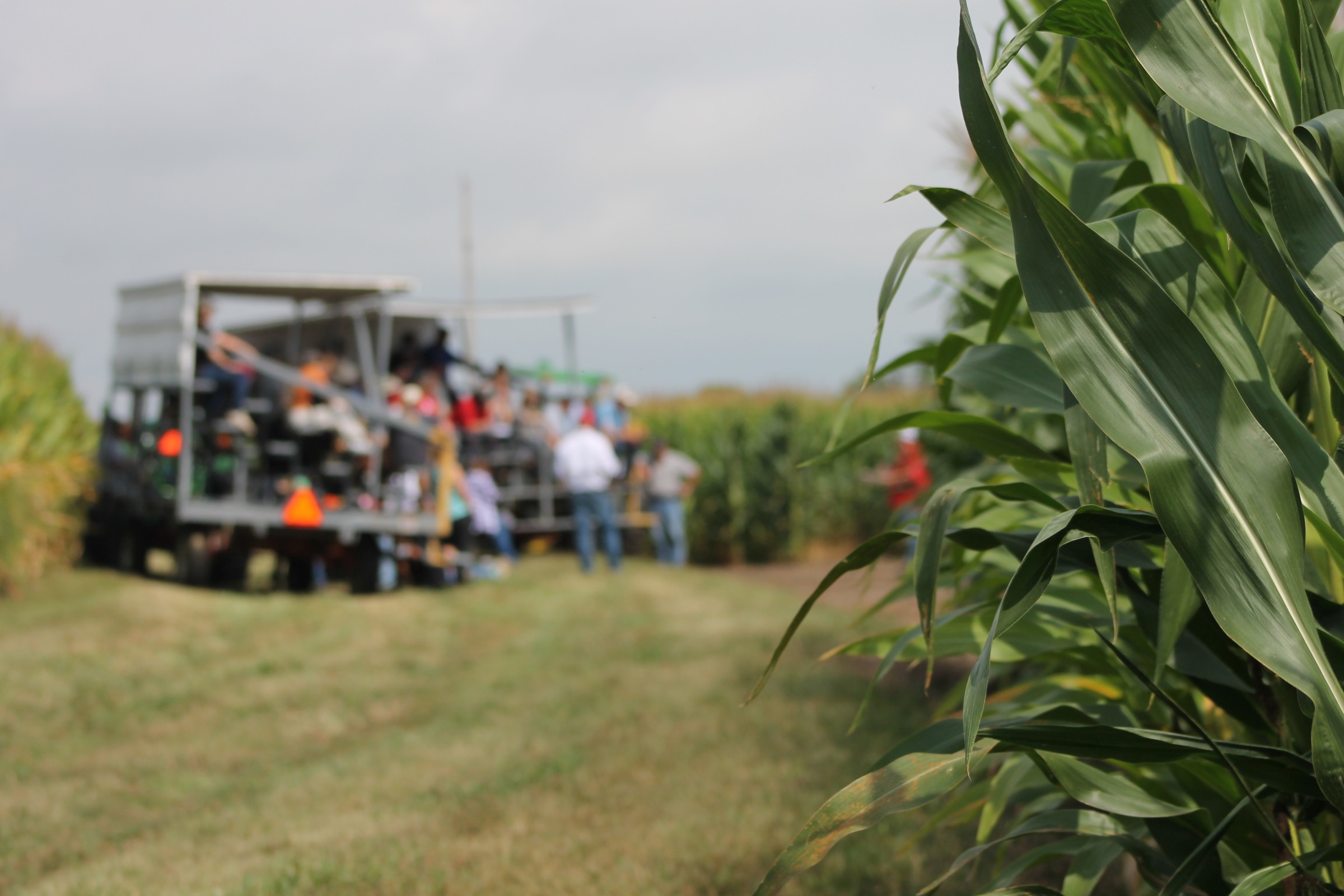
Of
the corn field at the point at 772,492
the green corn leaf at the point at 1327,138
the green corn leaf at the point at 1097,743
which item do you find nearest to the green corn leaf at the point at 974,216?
the green corn leaf at the point at 1327,138

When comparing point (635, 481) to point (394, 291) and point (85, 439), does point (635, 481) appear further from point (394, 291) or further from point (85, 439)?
point (85, 439)

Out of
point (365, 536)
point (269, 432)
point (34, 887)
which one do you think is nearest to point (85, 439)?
point (269, 432)

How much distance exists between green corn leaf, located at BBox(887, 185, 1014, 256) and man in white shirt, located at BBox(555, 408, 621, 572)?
36.1ft

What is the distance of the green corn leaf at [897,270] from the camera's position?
1485 millimetres

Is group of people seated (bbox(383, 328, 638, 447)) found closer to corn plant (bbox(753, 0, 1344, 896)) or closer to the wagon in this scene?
the wagon

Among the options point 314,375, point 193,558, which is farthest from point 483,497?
point 193,558

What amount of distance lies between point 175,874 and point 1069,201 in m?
3.46

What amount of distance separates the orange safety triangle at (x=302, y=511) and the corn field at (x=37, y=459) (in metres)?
2.08

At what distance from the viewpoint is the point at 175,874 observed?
351 cm

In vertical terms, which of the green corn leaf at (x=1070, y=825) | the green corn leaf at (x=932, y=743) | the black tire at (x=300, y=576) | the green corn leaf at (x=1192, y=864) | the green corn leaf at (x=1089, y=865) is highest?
the green corn leaf at (x=932, y=743)

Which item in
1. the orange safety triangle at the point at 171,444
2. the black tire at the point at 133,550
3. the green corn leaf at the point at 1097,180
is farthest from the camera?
the black tire at the point at 133,550

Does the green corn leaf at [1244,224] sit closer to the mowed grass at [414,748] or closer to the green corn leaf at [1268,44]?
the green corn leaf at [1268,44]

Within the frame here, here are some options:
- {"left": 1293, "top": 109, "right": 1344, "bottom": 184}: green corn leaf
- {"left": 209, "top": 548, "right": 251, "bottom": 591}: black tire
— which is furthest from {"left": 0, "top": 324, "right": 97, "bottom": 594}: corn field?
{"left": 1293, "top": 109, "right": 1344, "bottom": 184}: green corn leaf

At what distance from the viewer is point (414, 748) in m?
5.41
